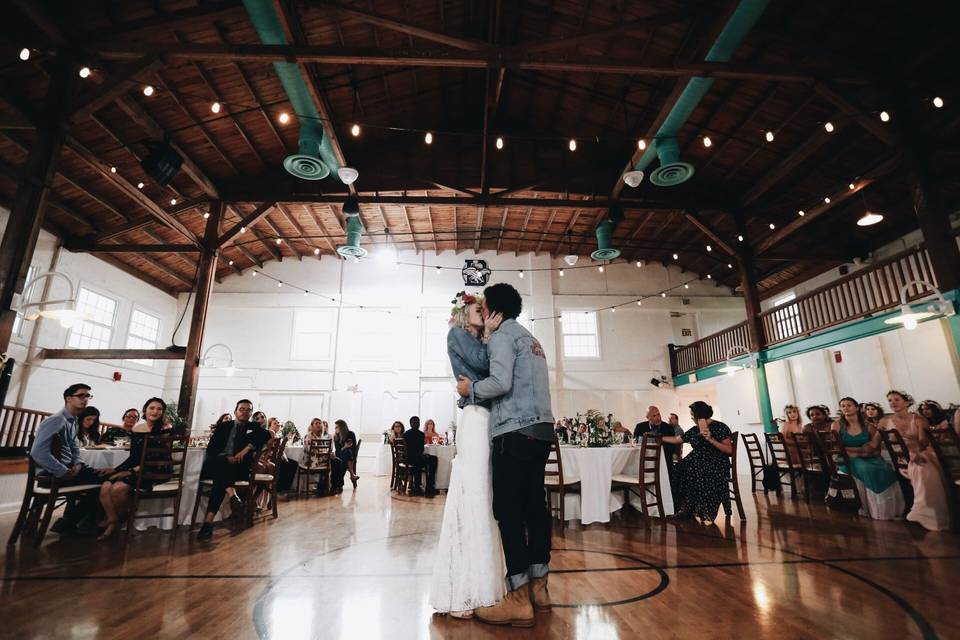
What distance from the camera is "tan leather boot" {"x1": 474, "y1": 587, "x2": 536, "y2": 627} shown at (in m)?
1.87

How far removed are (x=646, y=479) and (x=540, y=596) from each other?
3306 mm

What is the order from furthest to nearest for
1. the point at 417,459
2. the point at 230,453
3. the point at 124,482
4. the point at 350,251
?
the point at 350,251
the point at 417,459
the point at 230,453
the point at 124,482

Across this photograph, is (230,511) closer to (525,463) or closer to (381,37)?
(525,463)

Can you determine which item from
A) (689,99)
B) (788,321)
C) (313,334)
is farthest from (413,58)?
(313,334)

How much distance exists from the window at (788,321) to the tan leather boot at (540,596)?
31.6ft

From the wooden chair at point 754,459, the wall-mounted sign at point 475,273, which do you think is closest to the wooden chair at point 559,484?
the wooden chair at point 754,459

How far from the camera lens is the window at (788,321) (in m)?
9.49

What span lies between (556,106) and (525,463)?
9932mm

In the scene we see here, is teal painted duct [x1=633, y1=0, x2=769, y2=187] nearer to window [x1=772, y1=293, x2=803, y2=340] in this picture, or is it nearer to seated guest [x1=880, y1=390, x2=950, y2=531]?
seated guest [x1=880, y1=390, x2=950, y2=531]

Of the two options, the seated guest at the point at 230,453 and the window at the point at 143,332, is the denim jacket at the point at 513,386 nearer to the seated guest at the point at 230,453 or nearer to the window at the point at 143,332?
the seated guest at the point at 230,453

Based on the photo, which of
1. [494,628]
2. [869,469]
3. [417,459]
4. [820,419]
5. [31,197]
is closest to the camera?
[494,628]

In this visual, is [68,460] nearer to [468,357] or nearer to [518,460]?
[468,357]

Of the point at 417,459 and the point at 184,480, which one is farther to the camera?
the point at 417,459

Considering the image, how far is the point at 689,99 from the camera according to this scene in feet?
21.6
